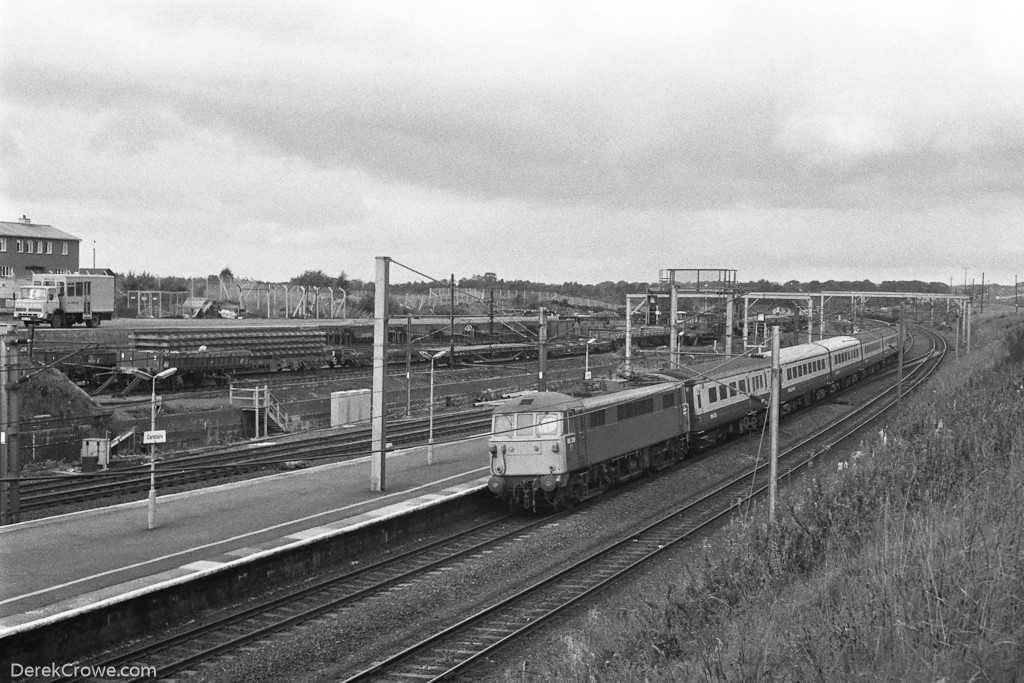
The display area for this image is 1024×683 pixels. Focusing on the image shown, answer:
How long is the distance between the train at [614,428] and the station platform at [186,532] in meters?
1.56

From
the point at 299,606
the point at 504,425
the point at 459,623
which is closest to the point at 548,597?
the point at 459,623

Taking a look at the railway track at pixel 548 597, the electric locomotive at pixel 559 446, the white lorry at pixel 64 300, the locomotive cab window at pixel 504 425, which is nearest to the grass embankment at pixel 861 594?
the railway track at pixel 548 597

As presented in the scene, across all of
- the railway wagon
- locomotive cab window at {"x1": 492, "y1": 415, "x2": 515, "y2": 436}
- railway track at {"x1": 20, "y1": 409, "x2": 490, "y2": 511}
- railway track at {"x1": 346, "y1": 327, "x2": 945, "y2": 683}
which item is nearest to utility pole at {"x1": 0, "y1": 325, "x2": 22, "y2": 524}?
railway track at {"x1": 20, "y1": 409, "x2": 490, "y2": 511}

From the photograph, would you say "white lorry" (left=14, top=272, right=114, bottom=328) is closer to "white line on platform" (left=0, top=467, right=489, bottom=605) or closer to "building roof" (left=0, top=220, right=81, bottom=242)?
"building roof" (left=0, top=220, right=81, bottom=242)

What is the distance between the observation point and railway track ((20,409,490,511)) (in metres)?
23.1

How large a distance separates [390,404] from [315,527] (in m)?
27.4

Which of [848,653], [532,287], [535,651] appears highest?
→ [532,287]

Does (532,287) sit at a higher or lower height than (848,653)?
higher

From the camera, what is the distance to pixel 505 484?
23609mm

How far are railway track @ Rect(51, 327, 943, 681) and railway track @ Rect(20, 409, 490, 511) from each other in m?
2.57

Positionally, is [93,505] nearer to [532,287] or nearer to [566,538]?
[566,538]

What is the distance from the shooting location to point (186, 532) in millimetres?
18922

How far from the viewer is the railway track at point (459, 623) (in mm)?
13664

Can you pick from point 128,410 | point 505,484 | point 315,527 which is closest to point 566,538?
point 505,484
